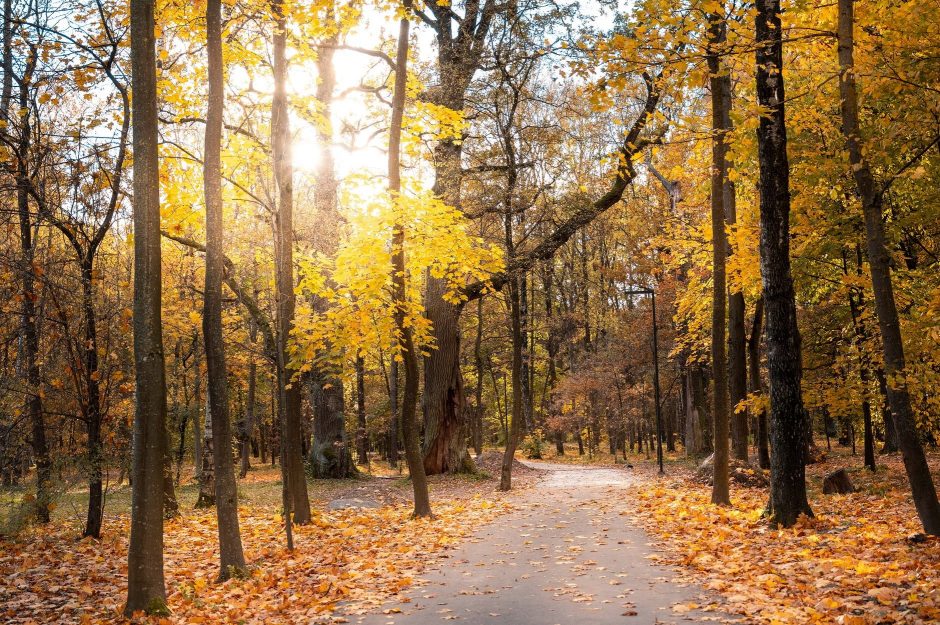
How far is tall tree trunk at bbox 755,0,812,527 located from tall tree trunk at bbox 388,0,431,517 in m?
5.44

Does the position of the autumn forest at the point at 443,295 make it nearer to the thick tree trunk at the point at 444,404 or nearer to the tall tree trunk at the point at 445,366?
the tall tree trunk at the point at 445,366

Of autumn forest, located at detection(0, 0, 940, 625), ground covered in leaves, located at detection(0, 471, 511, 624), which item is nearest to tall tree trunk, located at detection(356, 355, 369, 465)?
autumn forest, located at detection(0, 0, 940, 625)

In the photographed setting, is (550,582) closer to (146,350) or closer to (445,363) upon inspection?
(146,350)

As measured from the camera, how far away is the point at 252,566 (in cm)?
834

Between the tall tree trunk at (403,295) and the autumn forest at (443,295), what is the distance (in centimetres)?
6

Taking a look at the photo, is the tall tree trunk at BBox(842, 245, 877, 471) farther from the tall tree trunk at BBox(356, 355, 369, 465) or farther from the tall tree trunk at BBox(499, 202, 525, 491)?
the tall tree trunk at BBox(356, 355, 369, 465)

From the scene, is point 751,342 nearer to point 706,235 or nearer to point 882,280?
point 706,235

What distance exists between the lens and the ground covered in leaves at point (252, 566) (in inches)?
253

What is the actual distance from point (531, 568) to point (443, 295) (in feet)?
16.6

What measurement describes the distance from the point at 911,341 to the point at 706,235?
390cm

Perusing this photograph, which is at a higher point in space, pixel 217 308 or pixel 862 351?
pixel 217 308

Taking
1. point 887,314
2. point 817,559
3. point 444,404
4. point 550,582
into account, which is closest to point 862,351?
point 887,314

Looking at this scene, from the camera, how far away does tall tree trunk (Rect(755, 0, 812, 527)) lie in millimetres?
8289

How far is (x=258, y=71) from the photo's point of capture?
464 inches
